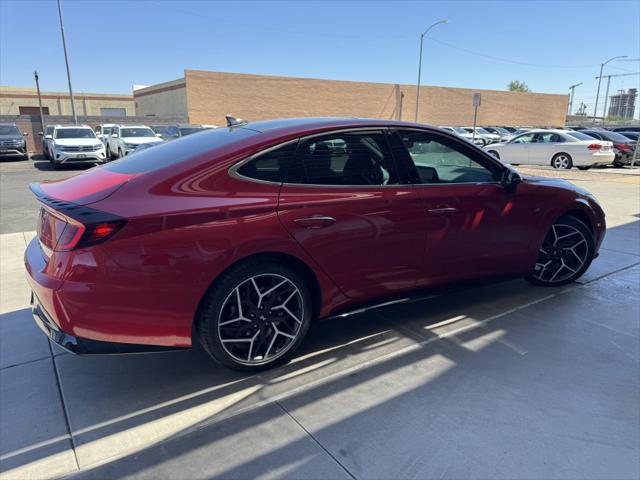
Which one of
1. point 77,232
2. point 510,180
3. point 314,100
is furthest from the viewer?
point 314,100

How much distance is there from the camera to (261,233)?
109 inches

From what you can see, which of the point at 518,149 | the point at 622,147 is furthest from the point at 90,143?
the point at 622,147

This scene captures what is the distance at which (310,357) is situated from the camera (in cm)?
335

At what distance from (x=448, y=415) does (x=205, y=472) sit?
1.39 meters

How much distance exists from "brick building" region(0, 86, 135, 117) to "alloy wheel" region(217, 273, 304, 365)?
5911cm

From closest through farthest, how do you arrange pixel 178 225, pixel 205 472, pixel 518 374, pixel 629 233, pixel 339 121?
pixel 205 472, pixel 178 225, pixel 518 374, pixel 339 121, pixel 629 233

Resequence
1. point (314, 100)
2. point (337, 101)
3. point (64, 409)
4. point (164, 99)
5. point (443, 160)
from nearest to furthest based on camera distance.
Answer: point (64, 409)
point (443, 160)
point (314, 100)
point (164, 99)
point (337, 101)

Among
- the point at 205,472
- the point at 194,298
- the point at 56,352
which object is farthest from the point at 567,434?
the point at 56,352

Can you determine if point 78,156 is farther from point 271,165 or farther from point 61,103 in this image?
point 61,103

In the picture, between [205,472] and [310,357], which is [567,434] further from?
[205,472]

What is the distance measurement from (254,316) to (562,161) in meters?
17.9

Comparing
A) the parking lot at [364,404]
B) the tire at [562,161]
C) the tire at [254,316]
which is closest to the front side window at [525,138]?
the tire at [562,161]

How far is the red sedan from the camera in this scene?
2.51 metres

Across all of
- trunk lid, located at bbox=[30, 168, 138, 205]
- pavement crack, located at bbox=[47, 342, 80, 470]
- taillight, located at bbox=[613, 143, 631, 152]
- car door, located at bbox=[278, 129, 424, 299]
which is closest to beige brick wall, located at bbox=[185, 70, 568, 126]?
taillight, located at bbox=[613, 143, 631, 152]
